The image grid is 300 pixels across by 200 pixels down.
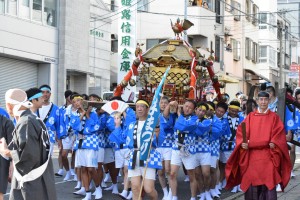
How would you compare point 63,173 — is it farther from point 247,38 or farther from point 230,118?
point 247,38

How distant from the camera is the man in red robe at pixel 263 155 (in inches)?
339

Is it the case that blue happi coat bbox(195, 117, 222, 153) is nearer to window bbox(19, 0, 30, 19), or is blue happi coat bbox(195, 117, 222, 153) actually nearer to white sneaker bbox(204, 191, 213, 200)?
white sneaker bbox(204, 191, 213, 200)

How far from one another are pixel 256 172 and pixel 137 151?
1696mm

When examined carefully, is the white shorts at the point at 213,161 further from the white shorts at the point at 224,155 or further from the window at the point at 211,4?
the window at the point at 211,4

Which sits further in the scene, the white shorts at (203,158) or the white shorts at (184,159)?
the white shorts at (203,158)

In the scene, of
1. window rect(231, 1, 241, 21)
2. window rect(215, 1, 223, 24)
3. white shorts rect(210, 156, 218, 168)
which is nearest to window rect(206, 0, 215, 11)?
window rect(215, 1, 223, 24)

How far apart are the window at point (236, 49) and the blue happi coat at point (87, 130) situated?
31888 millimetres

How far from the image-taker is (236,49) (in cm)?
4319

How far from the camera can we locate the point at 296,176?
1457 cm

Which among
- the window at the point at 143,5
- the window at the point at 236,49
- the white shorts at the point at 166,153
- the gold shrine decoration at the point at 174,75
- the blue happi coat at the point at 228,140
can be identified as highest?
the window at the point at 143,5

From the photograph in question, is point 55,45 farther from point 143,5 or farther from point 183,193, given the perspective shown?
point 183,193

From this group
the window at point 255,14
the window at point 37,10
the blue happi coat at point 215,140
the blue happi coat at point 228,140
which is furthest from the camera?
the window at point 255,14

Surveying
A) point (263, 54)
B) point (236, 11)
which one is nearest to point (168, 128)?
point (236, 11)

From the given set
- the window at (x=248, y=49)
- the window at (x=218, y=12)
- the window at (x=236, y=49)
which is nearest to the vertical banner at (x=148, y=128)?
the window at (x=218, y=12)
